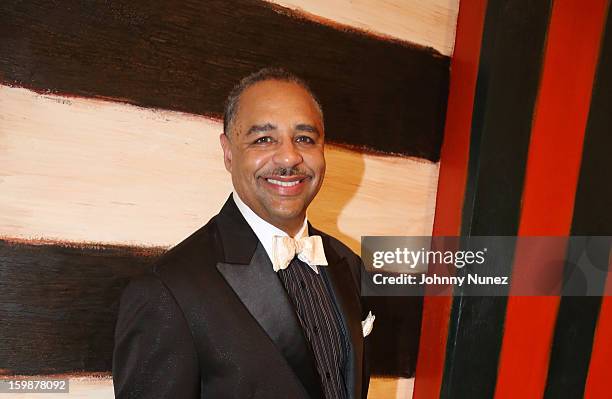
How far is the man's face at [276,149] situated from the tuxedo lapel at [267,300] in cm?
11

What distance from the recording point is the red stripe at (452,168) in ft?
5.29

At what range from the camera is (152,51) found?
Result: 4.26 ft

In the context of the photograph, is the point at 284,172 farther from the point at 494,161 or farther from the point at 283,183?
the point at 494,161

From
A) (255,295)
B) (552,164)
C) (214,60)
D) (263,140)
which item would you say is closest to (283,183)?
(263,140)

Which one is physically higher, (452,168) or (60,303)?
(452,168)

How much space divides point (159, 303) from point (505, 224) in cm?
121

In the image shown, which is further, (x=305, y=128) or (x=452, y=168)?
(x=452, y=168)

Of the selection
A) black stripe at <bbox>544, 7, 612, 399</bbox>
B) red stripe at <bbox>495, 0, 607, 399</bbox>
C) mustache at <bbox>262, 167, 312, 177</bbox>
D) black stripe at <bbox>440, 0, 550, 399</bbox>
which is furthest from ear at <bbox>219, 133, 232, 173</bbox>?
black stripe at <bbox>544, 7, 612, 399</bbox>

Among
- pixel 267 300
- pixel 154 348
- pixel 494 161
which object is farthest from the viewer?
pixel 494 161

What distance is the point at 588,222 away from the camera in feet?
5.56

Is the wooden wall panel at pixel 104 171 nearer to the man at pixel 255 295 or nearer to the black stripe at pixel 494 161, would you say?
the man at pixel 255 295

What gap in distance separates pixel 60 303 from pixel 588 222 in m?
1.80

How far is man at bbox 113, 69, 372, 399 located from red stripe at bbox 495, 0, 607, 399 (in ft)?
2.63

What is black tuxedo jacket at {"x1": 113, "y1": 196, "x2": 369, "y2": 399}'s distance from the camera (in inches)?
34.4
